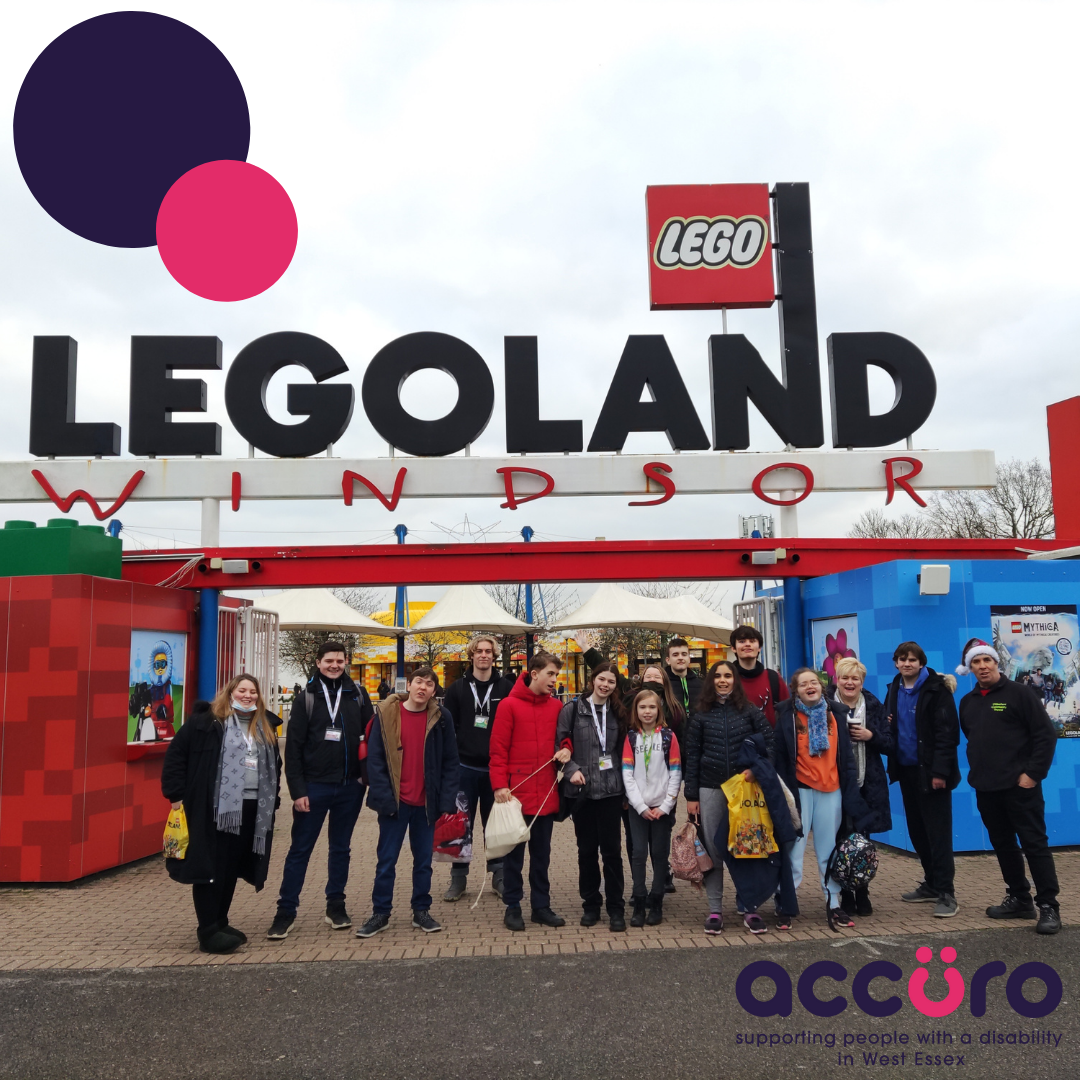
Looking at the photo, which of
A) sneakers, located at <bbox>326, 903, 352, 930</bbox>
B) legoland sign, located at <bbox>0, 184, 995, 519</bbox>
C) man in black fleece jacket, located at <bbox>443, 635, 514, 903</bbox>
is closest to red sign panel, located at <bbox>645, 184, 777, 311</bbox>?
legoland sign, located at <bbox>0, 184, 995, 519</bbox>

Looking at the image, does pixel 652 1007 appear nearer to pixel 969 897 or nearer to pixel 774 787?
pixel 774 787

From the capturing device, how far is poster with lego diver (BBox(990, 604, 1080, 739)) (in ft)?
28.9

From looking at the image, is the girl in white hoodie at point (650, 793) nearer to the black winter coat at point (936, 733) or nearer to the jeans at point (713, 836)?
the jeans at point (713, 836)

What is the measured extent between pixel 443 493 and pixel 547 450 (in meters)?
1.52

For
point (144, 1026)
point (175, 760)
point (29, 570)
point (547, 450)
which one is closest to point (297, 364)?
point (547, 450)

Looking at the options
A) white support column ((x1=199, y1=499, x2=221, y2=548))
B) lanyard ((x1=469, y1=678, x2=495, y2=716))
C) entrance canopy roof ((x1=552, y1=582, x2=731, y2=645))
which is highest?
white support column ((x1=199, y1=499, x2=221, y2=548))

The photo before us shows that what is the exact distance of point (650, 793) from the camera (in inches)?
254

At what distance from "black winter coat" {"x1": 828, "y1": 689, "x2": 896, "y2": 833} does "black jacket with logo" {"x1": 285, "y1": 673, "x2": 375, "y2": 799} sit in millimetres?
3200

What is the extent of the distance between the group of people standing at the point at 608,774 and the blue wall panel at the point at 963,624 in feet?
6.38

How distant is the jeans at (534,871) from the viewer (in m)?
6.50

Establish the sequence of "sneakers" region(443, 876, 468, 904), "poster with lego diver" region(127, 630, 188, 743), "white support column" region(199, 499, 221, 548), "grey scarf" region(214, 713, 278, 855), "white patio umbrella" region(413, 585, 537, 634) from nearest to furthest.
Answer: "grey scarf" region(214, 713, 278, 855) → "sneakers" region(443, 876, 468, 904) → "poster with lego diver" region(127, 630, 188, 743) → "white support column" region(199, 499, 221, 548) → "white patio umbrella" region(413, 585, 537, 634)

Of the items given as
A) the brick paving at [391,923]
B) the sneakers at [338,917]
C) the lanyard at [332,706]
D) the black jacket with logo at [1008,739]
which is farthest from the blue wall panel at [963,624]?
the lanyard at [332,706]

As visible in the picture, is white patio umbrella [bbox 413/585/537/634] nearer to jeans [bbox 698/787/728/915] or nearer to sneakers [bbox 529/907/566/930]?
sneakers [bbox 529/907/566/930]

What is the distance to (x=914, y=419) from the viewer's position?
13.6 meters
